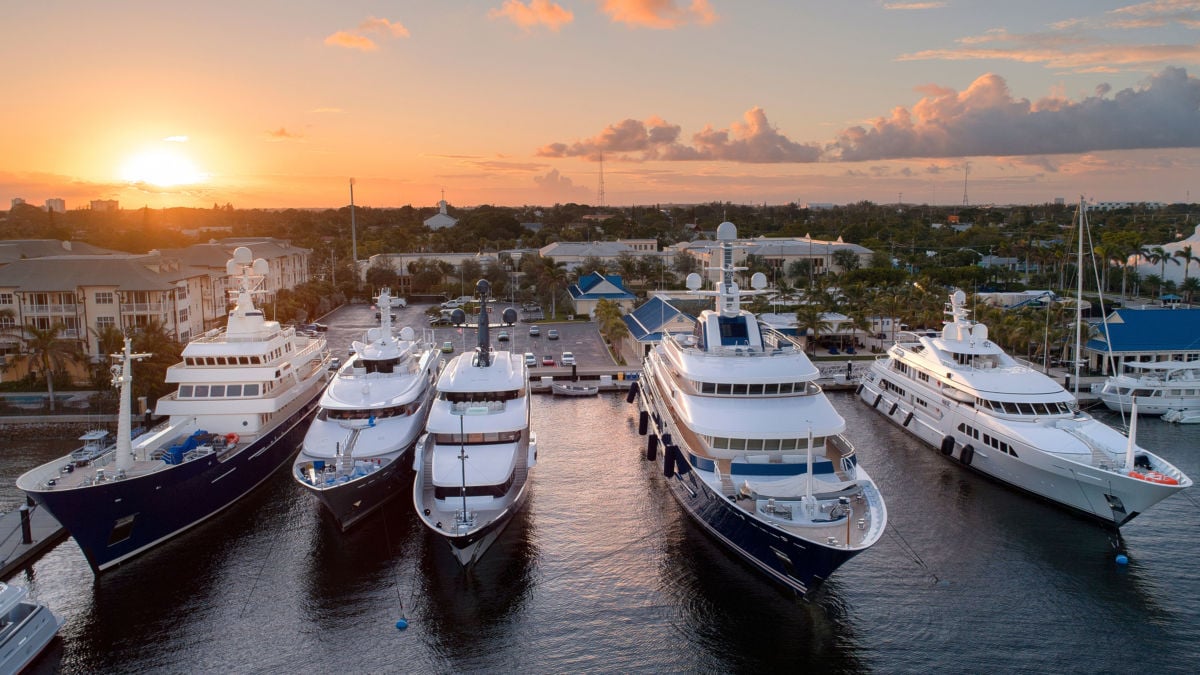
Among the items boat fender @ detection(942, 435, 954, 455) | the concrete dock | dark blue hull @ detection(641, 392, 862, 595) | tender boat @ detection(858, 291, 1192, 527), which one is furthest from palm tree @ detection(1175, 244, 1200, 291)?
the concrete dock

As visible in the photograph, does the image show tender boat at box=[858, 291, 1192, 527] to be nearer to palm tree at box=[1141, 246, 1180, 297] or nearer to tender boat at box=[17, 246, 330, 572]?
tender boat at box=[17, 246, 330, 572]

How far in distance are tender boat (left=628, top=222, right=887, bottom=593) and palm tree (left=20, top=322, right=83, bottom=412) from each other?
130ft

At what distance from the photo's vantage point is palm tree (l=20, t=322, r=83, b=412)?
4850 cm

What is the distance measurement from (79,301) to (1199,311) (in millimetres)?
82925

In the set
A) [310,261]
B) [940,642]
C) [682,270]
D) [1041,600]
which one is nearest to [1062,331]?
[1041,600]

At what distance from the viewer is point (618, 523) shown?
32188mm

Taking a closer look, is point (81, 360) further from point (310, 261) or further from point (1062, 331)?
point (1062, 331)

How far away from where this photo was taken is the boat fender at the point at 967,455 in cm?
3797

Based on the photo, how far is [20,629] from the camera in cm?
2227

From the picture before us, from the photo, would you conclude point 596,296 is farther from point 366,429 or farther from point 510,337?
point 366,429

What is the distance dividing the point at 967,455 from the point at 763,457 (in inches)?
586

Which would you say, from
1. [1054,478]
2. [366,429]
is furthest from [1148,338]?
[366,429]

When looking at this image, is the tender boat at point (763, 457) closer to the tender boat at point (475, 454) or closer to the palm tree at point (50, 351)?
the tender boat at point (475, 454)

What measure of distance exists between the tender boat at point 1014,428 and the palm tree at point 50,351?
52.4 metres
